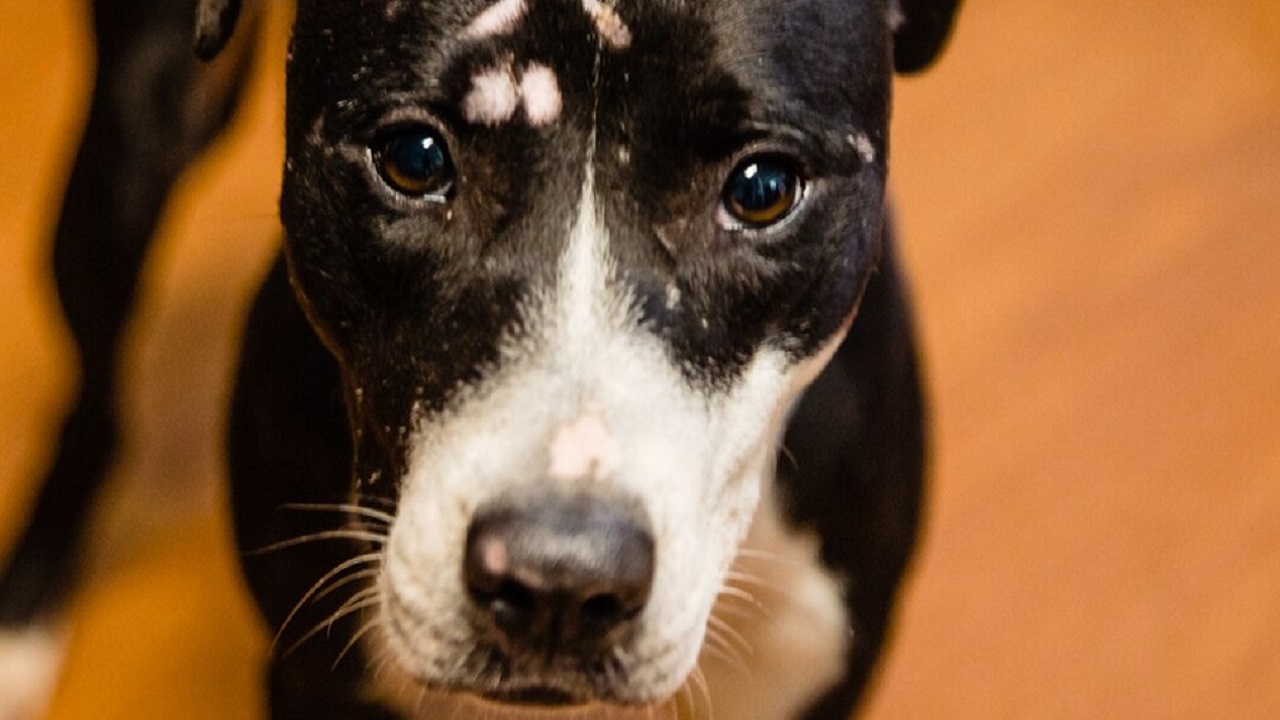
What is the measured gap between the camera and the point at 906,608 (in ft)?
6.03

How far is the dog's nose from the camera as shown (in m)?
0.90

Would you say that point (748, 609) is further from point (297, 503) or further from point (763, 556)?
point (297, 503)

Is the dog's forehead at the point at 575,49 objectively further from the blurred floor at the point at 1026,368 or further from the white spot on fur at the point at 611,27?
the blurred floor at the point at 1026,368

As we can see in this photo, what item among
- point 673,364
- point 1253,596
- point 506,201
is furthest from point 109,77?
point 1253,596

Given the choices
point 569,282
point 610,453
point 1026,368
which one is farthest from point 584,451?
point 1026,368

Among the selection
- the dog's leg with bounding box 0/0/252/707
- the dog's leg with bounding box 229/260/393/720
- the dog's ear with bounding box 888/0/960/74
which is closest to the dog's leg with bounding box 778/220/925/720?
the dog's ear with bounding box 888/0/960/74

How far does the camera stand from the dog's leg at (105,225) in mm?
1562

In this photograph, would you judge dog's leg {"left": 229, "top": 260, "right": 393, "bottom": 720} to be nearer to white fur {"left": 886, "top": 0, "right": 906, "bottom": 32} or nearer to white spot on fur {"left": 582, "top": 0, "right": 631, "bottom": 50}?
white spot on fur {"left": 582, "top": 0, "right": 631, "bottom": 50}

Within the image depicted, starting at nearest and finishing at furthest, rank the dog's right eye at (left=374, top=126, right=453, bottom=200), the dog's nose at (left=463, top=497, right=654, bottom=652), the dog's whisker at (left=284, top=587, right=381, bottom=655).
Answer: the dog's nose at (left=463, top=497, right=654, bottom=652)
the dog's right eye at (left=374, top=126, right=453, bottom=200)
the dog's whisker at (left=284, top=587, right=381, bottom=655)

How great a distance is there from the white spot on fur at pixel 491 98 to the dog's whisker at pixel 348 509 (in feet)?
0.86

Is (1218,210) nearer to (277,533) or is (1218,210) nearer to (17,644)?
(277,533)

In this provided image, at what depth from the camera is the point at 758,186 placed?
1.03 m

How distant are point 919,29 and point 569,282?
0.44 metres

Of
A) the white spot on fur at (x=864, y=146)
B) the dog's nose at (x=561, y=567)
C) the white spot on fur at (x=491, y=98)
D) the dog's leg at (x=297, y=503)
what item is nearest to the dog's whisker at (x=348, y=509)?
the dog's leg at (x=297, y=503)
